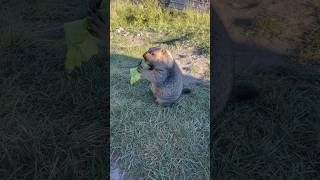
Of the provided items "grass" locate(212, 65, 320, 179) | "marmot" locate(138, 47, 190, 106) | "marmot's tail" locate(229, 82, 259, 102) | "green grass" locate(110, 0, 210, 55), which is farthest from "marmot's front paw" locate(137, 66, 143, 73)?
"marmot's tail" locate(229, 82, 259, 102)

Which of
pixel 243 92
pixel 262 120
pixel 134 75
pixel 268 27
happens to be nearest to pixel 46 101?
pixel 134 75

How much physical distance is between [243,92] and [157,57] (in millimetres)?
1120

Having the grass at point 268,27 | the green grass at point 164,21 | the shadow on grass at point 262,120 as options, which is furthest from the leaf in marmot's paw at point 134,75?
the grass at point 268,27

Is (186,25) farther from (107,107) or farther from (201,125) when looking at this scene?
(107,107)

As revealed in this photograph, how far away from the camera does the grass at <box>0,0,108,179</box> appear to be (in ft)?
10.1

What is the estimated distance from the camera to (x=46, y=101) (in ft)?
11.2

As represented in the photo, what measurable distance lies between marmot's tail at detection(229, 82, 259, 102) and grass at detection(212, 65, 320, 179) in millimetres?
47

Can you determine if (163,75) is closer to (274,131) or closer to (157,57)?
(157,57)

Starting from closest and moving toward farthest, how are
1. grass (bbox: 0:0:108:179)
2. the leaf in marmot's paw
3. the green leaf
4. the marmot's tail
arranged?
the green leaf → the leaf in marmot's paw → grass (bbox: 0:0:108:179) → the marmot's tail

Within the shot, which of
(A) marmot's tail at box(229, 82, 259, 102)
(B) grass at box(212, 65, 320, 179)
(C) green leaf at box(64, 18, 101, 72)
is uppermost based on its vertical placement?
(C) green leaf at box(64, 18, 101, 72)

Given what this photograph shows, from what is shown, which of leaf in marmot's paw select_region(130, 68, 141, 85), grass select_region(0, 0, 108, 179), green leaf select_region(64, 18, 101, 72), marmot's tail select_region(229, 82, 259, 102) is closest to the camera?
green leaf select_region(64, 18, 101, 72)

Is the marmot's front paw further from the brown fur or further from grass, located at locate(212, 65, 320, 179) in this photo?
grass, located at locate(212, 65, 320, 179)

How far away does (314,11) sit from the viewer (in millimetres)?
3611

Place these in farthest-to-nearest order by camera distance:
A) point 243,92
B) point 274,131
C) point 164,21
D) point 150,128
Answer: point 243,92 → point 274,131 → point 164,21 → point 150,128
